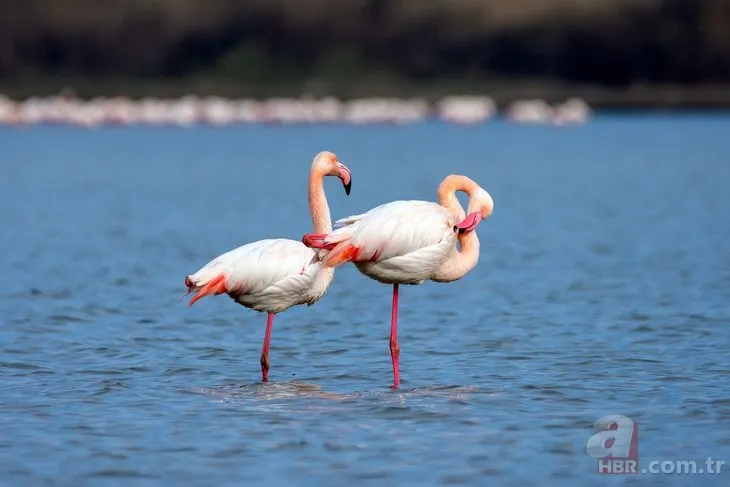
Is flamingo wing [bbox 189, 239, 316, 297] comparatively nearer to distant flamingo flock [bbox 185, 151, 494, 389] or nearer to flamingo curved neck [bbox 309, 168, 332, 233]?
distant flamingo flock [bbox 185, 151, 494, 389]

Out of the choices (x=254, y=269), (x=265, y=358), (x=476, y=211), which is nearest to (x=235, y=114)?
(x=265, y=358)

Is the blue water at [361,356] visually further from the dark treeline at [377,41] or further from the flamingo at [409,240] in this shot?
the dark treeline at [377,41]

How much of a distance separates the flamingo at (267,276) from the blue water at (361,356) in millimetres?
593

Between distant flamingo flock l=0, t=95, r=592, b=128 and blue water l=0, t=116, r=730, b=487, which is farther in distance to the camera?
distant flamingo flock l=0, t=95, r=592, b=128

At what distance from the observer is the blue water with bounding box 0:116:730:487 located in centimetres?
794

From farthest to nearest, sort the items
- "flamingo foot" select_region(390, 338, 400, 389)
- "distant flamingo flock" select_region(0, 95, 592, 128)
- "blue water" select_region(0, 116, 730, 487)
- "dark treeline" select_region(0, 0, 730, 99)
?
1. "dark treeline" select_region(0, 0, 730, 99)
2. "distant flamingo flock" select_region(0, 95, 592, 128)
3. "flamingo foot" select_region(390, 338, 400, 389)
4. "blue water" select_region(0, 116, 730, 487)

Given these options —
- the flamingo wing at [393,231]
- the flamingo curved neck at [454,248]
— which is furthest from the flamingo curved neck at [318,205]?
the flamingo curved neck at [454,248]

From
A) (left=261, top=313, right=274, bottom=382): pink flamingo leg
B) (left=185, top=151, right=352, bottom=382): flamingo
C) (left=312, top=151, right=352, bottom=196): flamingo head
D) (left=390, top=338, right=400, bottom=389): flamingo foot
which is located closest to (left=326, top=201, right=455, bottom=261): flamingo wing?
(left=185, top=151, right=352, bottom=382): flamingo

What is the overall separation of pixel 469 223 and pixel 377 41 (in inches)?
3689

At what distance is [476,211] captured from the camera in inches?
395

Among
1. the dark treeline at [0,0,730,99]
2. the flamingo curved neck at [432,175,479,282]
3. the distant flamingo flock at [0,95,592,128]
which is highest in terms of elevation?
the dark treeline at [0,0,730,99]

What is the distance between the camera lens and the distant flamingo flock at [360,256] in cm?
966

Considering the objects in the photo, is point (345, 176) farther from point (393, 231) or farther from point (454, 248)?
point (454, 248)

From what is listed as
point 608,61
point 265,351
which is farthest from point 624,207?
point 608,61
